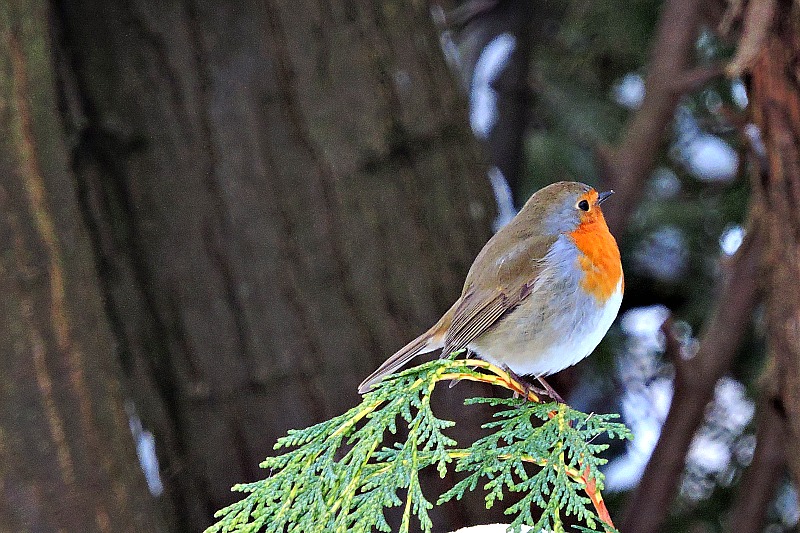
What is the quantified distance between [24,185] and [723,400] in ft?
7.28

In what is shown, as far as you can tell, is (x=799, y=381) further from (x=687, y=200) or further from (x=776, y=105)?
(x=687, y=200)

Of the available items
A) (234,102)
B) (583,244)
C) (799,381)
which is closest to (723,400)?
(799,381)

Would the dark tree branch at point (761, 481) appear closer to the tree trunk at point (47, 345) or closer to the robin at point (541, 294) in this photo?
the robin at point (541, 294)

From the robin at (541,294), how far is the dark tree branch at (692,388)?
631 mm

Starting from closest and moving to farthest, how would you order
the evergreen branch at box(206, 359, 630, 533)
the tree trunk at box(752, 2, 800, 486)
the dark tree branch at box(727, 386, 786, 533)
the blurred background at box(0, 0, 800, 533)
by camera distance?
the evergreen branch at box(206, 359, 630, 533) < the tree trunk at box(752, 2, 800, 486) < the blurred background at box(0, 0, 800, 533) < the dark tree branch at box(727, 386, 786, 533)

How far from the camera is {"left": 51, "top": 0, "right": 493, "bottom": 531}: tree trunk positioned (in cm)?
241

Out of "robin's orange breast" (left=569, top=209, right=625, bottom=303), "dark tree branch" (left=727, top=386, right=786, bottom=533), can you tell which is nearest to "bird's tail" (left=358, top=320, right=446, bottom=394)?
"robin's orange breast" (left=569, top=209, right=625, bottom=303)

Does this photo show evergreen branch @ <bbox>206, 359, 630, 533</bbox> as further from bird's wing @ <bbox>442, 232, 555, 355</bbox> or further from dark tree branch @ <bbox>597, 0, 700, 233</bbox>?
dark tree branch @ <bbox>597, 0, 700, 233</bbox>

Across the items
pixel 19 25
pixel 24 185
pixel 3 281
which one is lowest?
pixel 3 281

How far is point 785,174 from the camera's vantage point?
2043 mm

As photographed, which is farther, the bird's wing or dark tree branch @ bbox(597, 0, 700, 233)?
dark tree branch @ bbox(597, 0, 700, 233)

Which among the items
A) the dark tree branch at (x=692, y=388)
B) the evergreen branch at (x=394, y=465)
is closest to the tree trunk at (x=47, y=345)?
the evergreen branch at (x=394, y=465)

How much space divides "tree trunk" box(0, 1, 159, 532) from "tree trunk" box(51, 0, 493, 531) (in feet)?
1.31

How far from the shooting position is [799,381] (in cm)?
203
